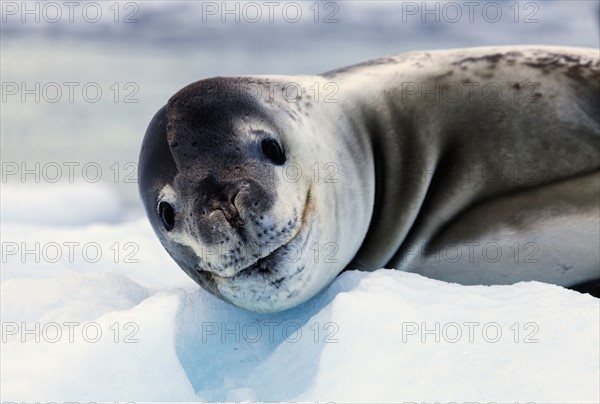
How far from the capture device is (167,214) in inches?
94.0

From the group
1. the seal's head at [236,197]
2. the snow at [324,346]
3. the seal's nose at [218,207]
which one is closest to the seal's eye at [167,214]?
the seal's head at [236,197]

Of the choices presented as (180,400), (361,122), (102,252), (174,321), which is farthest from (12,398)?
(102,252)

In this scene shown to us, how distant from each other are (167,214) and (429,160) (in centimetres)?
88

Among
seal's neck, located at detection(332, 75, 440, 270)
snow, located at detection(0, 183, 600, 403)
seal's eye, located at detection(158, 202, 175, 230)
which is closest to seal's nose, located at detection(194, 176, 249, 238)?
seal's eye, located at detection(158, 202, 175, 230)

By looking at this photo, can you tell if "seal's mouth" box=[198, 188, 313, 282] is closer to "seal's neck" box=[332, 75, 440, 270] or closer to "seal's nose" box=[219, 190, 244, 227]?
"seal's nose" box=[219, 190, 244, 227]

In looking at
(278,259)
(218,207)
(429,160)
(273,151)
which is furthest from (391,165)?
(218,207)

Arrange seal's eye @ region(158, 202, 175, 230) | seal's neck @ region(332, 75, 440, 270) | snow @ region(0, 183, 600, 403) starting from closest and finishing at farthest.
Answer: snow @ region(0, 183, 600, 403) < seal's eye @ region(158, 202, 175, 230) < seal's neck @ region(332, 75, 440, 270)

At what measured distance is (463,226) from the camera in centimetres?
286

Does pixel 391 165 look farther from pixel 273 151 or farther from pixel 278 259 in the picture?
pixel 278 259

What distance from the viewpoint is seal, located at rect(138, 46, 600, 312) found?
8.01 feet

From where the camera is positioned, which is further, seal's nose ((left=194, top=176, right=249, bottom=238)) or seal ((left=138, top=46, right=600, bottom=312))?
seal ((left=138, top=46, right=600, bottom=312))

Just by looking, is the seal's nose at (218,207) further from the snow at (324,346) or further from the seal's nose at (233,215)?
the snow at (324,346)

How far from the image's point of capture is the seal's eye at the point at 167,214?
2.37m

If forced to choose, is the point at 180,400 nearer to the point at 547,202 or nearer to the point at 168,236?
the point at 168,236
